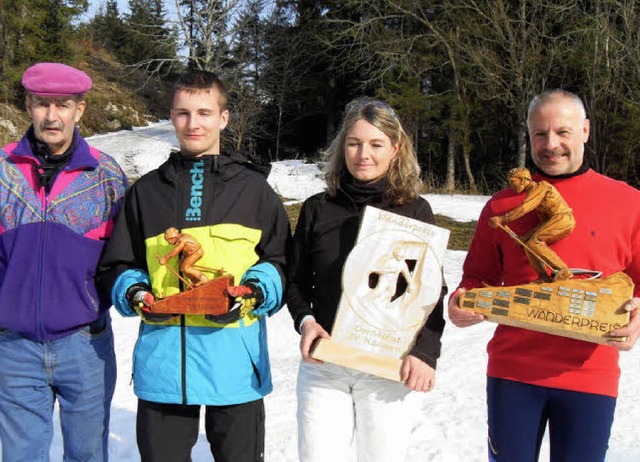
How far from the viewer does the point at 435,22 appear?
19812mm

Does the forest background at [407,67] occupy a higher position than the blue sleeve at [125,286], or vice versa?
the forest background at [407,67]

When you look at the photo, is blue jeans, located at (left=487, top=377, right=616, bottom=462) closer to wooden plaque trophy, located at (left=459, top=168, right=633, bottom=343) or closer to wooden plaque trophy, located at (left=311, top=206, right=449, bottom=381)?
wooden plaque trophy, located at (left=459, top=168, right=633, bottom=343)

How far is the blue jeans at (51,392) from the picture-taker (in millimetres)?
2320

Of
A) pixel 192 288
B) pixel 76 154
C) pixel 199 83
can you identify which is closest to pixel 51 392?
pixel 192 288

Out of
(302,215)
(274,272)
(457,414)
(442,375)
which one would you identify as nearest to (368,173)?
(302,215)

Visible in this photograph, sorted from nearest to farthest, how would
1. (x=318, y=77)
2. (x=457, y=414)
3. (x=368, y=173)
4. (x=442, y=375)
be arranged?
(x=368, y=173) < (x=457, y=414) < (x=442, y=375) < (x=318, y=77)

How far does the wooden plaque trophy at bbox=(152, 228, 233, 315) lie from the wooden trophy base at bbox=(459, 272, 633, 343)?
3.10ft

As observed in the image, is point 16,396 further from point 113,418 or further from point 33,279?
point 113,418

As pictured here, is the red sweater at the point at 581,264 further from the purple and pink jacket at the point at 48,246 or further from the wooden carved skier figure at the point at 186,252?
the purple and pink jacket at the point at 48,246

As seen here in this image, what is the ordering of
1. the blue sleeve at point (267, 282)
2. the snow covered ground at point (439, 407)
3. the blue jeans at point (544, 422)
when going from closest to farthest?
the blue jeans at point (544, 422)
the blue sleeve at point (267, 282)
the snow covered ground at point (439, 407)

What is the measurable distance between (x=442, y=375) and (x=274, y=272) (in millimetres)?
2609

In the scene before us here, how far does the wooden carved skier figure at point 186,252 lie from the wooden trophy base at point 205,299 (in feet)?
0.17

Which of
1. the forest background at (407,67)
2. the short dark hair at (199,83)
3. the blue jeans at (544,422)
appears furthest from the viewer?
the forest background at (407,67)

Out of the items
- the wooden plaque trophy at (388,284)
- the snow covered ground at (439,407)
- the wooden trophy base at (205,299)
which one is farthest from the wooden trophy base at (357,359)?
the snow covered ground at (439,407)
